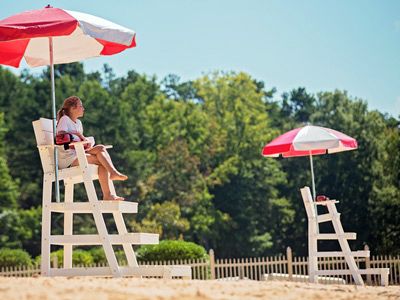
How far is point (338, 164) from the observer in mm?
39875

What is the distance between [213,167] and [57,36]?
3725 centimetres

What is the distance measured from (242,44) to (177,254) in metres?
30.4

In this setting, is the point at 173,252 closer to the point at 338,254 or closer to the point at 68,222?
the point at 338,254

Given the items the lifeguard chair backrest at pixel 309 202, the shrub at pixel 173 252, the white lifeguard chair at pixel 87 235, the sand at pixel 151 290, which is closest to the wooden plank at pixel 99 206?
the white lifeguard chair at pixel 87 235

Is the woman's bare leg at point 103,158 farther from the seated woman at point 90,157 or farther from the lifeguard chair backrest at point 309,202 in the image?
the lifeguard chair backrest at point 309,202

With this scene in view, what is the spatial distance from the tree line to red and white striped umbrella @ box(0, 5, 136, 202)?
25.2 meters

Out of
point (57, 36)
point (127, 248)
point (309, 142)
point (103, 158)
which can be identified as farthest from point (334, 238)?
point (57, 36)

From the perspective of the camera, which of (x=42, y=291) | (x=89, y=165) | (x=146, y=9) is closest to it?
(x=42, y=291)

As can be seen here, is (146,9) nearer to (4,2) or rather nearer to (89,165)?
(4,2)

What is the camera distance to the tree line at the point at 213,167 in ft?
124

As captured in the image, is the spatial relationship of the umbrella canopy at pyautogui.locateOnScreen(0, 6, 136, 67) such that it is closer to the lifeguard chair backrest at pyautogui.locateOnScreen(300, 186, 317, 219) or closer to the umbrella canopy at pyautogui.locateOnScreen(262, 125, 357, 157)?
the lifeguard chair backrest at pyautogui.locateOnScreen(300, 186, 317, 219)

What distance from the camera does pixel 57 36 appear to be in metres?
9.05

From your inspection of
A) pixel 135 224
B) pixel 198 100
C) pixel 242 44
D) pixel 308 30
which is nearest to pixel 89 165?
pixel 135 224

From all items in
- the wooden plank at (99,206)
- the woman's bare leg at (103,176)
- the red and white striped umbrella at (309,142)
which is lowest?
the wooden plank at (99,206)
